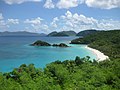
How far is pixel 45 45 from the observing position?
Answer: 96750 mm

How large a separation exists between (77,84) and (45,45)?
7754cm

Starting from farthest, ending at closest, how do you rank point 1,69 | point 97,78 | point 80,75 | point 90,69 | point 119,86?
point 1,69, point 90,69, point 80,75, point 97,78, point 119,86

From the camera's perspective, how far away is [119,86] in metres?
19.2

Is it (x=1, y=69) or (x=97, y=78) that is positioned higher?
(x=97, y=78)

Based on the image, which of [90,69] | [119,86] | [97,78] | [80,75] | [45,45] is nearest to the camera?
[119,86]

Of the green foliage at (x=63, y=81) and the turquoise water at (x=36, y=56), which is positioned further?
the turquoise water at (x=36, y=56)

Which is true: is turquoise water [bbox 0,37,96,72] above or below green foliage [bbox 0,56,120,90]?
below

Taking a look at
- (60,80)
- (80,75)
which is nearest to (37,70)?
(60,80)

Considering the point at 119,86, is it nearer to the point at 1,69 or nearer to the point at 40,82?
the point at 40,82

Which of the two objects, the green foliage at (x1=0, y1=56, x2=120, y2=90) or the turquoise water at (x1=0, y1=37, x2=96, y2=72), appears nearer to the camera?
Answer: the green foliage at (x1=0, y1=56, x2=120, y2=90)

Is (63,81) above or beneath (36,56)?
above

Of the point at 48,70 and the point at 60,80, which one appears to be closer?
the point at 60,80

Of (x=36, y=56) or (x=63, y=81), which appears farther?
(x=36, y=56)

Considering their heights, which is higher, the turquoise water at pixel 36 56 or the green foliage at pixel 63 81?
the green foliage at pixel 63 81
